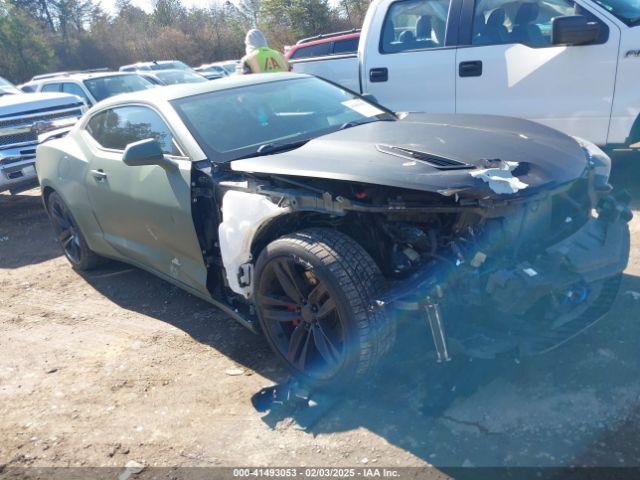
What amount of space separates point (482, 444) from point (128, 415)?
1.89 meters

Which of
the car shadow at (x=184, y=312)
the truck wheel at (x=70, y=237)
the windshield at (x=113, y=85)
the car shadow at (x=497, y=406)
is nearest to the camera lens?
the car shadow at (x=497, y=406)

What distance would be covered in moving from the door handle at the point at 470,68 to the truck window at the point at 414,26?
352 millimetres

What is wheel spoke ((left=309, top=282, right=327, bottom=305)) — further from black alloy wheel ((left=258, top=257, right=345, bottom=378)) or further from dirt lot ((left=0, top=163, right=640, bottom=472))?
dirt lot ((left=0, top=163, right=640, bottom=472))

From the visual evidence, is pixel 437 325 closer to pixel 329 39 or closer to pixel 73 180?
pixel 73 180

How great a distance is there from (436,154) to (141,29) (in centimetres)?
4545

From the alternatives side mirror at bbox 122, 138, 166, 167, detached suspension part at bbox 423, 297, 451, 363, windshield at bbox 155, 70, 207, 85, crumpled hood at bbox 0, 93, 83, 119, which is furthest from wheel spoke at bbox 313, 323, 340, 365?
windshield at bbox 155, 70, 207, 85

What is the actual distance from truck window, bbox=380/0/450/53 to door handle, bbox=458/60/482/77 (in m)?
0.35

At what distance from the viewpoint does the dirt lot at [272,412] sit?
2.66m

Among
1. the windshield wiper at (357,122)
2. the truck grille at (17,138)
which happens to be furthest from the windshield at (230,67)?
the windshield wiper at (357,122)

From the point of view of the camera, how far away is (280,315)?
3.17m

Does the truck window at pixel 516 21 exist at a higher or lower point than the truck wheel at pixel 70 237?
higher

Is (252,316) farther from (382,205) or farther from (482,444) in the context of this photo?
(482,444)

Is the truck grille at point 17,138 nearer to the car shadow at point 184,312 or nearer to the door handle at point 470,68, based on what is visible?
the car shadow at point 184,312

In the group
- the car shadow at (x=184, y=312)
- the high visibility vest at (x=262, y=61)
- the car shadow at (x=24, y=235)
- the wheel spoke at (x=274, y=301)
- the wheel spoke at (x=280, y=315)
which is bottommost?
the car shadow at (x=24, y=235)
